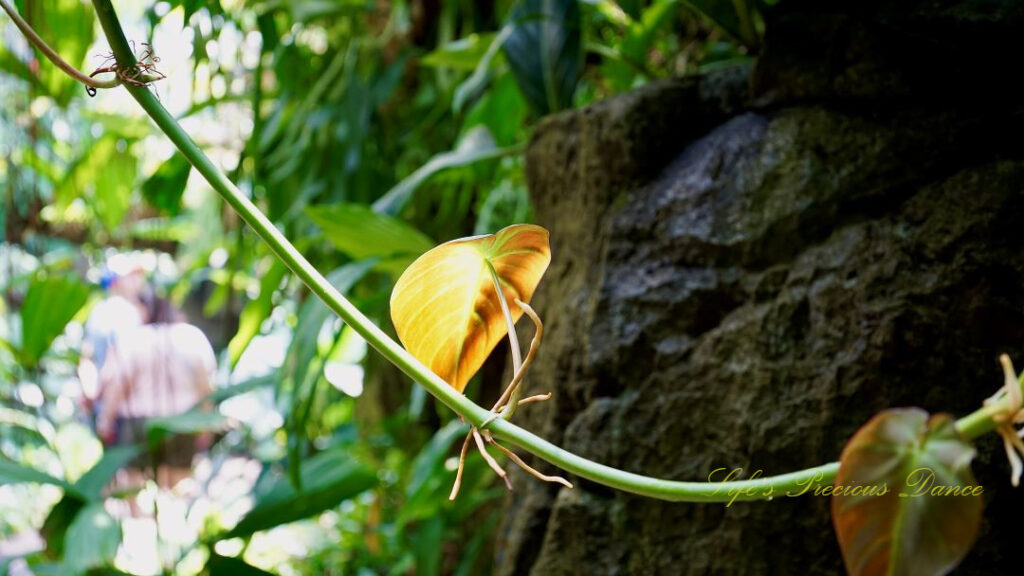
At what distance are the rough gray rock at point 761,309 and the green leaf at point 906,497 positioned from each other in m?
0.34

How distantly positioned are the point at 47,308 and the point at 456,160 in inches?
32.1

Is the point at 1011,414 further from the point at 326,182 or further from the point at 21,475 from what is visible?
the point at 326,182

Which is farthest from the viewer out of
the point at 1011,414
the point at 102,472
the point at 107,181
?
the point at 107,181

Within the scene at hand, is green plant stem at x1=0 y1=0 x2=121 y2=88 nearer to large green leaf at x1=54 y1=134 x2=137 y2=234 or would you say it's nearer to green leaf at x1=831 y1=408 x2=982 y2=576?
green leaf at x1=831 y1=408 x2=982 y2=576

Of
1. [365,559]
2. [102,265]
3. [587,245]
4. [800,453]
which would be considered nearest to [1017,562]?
[800,453]

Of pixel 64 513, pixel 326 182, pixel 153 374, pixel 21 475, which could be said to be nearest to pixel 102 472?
pixel 64 513

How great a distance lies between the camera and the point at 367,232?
0.96m

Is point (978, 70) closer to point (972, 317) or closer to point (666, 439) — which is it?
point (972, 317)

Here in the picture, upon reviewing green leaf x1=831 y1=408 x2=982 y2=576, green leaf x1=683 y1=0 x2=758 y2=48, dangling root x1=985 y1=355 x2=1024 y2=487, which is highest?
green leaf x1=683 y1=0 x2=758 y2=48

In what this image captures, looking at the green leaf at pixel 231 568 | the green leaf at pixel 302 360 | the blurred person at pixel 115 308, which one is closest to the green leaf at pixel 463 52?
the green leaf at pixel 302 360

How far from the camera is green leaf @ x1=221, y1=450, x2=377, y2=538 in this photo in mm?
1022

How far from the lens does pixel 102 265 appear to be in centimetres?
207

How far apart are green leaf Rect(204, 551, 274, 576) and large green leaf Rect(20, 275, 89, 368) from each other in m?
0.64

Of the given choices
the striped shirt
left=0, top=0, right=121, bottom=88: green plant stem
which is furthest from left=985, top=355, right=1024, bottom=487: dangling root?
the striped shirt
